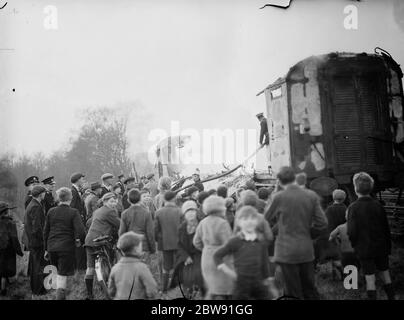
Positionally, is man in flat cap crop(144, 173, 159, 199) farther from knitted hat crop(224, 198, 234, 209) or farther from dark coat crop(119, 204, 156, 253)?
knitted hat crop(224, 198, 234, 209)

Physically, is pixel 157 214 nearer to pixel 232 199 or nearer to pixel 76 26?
pixel 232 199

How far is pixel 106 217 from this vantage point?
16.4 feet

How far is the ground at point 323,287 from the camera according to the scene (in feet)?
16.1

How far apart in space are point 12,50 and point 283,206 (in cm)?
395

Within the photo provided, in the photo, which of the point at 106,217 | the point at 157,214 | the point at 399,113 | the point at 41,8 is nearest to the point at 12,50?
the point at 41,8

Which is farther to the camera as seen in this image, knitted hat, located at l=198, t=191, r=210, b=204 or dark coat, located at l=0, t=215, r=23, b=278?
dark coat, located at l=0, t=215, r=23, b=278

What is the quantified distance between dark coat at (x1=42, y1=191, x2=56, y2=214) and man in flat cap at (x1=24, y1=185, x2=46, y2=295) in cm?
10

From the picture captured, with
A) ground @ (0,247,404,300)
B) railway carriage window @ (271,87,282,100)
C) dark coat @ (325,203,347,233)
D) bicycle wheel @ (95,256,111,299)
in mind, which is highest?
railway carriage window @ (271,87,282,100)

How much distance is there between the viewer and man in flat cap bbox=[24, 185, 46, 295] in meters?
5.03

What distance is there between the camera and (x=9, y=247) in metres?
5.25

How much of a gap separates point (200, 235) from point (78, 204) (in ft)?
6.11

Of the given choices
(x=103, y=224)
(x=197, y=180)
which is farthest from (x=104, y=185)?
(x=197, y=180)

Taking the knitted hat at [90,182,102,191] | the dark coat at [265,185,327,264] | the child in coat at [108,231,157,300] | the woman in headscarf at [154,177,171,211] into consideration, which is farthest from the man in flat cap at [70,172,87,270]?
the dark coat at [265,185,327,264]

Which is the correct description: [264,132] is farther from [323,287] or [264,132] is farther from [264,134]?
[323,287]
